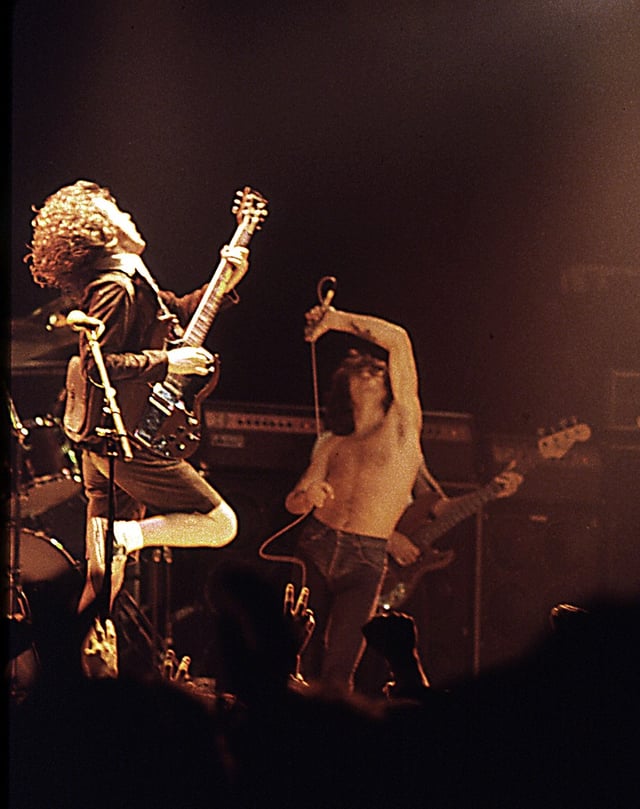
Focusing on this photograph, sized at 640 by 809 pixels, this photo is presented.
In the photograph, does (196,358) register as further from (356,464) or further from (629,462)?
(629,462)

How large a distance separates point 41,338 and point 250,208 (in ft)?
2.17

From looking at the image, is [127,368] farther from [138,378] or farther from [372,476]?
[372,476]

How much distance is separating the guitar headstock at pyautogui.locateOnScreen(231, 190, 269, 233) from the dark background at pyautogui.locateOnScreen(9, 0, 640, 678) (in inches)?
0.8

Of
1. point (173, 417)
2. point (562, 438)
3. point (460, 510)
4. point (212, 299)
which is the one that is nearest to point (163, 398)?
point (173, 417)

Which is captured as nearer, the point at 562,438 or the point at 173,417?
the point at 562,438

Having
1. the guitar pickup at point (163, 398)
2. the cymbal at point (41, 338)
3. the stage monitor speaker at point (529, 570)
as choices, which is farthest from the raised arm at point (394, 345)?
the cymbal at point (41, 338)

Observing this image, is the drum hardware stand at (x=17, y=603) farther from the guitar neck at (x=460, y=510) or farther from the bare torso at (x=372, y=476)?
the guitar neck at (x=460, y=510)

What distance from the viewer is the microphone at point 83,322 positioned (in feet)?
8.94

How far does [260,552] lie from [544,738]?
83 cm

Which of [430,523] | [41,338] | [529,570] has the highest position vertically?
[41,338]

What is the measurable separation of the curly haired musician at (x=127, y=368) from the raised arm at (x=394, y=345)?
0.30 m

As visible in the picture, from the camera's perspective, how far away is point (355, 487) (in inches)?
104

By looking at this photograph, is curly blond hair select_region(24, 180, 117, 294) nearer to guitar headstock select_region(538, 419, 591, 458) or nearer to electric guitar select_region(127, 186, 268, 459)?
electric guitar select_region(127, 186, 268, 459)

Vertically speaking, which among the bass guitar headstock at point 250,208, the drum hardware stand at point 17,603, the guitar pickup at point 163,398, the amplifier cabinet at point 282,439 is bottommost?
the drum hardware stand at point 17,603
